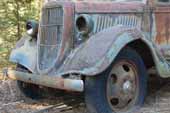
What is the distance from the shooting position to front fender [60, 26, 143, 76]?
586 centimetres

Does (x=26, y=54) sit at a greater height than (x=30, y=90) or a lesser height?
greater

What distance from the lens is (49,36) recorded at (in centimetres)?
676

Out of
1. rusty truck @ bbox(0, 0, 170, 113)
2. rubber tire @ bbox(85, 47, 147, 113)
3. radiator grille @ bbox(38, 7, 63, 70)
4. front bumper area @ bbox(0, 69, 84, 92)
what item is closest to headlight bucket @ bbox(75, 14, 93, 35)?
rusty truck @ bbox(0, 0, 170, 113)

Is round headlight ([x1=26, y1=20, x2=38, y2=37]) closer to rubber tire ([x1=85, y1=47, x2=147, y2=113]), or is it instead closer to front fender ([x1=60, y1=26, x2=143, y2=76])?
front fender ([x1=60, y1=26, x2=143, y2=76])

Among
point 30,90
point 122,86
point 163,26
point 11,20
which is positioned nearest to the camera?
point 122,86

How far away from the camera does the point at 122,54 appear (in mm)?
6352

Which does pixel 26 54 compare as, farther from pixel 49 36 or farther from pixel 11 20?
A: pixel 11 20

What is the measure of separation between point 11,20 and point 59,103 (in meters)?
5.11

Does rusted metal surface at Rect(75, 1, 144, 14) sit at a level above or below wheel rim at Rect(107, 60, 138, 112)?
above

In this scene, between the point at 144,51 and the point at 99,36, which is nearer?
the point at 99,36

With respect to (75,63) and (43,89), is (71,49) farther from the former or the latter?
(43,89)

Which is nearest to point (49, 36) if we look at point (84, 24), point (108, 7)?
point (84, 24)

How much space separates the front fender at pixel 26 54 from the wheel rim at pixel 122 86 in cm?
129

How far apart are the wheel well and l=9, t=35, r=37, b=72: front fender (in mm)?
1584
